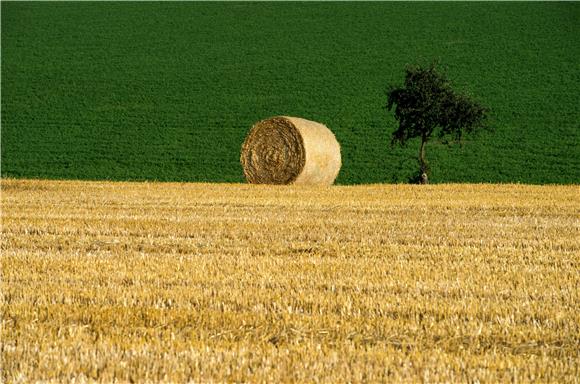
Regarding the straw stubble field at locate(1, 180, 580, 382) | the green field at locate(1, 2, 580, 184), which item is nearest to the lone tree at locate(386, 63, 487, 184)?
the green field at locate(1, 2, 580, 184)

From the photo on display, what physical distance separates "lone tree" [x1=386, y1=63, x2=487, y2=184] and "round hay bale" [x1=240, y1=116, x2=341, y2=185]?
240 inches

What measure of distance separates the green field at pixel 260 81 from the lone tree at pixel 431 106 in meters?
4.44

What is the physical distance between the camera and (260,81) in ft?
167

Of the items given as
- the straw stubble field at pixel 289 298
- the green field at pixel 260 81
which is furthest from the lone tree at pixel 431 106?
the straw stubble field at pixel 289 298

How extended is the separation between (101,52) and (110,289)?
5437cm

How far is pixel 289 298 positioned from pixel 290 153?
52.4 feet

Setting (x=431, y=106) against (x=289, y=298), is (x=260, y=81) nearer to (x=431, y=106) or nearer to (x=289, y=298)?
(x=431, y=106)

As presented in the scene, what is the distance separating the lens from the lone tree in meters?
28.1

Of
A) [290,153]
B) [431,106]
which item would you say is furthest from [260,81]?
[290,153]

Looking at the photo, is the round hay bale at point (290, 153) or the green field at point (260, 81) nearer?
the round hay bale at point (290, 153)

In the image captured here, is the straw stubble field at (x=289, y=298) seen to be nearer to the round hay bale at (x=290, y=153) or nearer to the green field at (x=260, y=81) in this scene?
the round hay bale at (x=290, y=153)

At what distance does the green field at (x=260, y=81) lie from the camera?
36.1 meters

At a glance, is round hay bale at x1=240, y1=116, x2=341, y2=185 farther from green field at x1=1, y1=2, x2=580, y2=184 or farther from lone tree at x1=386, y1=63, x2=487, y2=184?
green field at x1=1, y1=2, x2=580, y2=184

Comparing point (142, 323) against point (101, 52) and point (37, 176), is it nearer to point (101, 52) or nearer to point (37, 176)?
point (37, 176)
